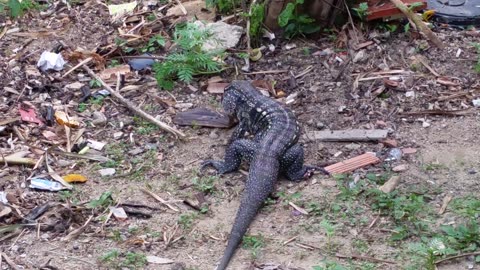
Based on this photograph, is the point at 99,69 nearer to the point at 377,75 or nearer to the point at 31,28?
the point at 31,28

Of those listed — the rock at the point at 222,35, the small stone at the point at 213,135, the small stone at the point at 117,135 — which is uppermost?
the rock at the point at 222,35

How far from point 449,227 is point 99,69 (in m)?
4.37

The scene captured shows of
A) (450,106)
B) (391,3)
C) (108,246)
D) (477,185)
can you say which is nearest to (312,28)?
(391,3)

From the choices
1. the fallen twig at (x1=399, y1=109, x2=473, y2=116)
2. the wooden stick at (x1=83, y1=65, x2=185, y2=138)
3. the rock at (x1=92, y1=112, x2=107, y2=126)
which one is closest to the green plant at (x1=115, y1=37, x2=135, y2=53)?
the wooden stick at (x1=83, y1=65, x2=185, y2=138)

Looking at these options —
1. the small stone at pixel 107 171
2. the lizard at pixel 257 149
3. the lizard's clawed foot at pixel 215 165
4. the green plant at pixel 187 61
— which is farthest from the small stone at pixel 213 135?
the small stone at pixel 107 171

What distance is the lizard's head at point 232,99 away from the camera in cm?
798

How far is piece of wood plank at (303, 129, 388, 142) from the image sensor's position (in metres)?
7.58

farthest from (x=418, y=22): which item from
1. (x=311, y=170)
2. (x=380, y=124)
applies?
(x=311, y=170)

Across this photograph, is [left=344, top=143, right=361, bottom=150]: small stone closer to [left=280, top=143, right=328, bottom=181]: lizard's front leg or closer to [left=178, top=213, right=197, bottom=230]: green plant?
[left=280, top=143, right=328, bottom=181]: lizard's front leg

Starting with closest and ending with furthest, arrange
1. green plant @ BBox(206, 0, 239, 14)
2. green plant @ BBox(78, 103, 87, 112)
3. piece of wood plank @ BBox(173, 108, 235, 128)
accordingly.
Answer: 1. piece of wood plank @ BBox(173, 108, 235, 128)
2. green plant @ BBox(78, 103, 87, 112)
3. green plant @ BBox(206, 0, 239, 14)

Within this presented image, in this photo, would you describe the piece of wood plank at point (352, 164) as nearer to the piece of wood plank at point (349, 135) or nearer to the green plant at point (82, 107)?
the piece of wood plank at point (349, 135)

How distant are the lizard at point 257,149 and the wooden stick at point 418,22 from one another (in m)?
1.78

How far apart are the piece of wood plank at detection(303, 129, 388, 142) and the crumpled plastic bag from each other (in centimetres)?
291

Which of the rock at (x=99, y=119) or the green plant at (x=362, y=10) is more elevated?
the green plant at (x=362, y=10)
